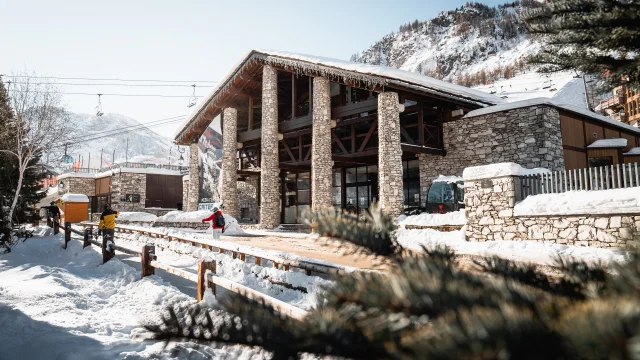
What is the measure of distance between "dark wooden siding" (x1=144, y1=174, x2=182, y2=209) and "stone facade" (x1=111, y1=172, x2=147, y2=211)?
0.69 m

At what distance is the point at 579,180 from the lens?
350 inches

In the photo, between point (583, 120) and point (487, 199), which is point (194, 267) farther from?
point (583, 120)

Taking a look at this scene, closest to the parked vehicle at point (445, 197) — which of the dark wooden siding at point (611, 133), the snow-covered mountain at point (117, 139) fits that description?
the dark wooden siding at point (611, 133)

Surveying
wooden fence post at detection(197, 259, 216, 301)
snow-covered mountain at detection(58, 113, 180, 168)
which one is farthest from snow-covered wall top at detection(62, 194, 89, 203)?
snow-covered mountain at detection(58, 113, 180, 168)

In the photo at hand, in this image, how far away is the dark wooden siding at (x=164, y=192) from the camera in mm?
34438

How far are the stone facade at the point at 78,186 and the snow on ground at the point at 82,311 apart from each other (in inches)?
1081

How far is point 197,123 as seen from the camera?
82.5ft

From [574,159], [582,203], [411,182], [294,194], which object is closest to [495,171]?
[582,203]

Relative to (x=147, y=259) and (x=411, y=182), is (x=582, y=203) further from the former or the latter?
(x=411, y=182)

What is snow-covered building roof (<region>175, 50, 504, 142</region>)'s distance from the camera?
14703mm

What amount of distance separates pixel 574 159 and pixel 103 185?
34654 millimetres

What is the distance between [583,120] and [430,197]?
757 cm

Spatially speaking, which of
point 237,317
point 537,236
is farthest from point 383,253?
point 537,236

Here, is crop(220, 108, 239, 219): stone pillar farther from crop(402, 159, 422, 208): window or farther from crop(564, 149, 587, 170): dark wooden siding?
crop(564, 149, 587, 170): dark wooden siding
